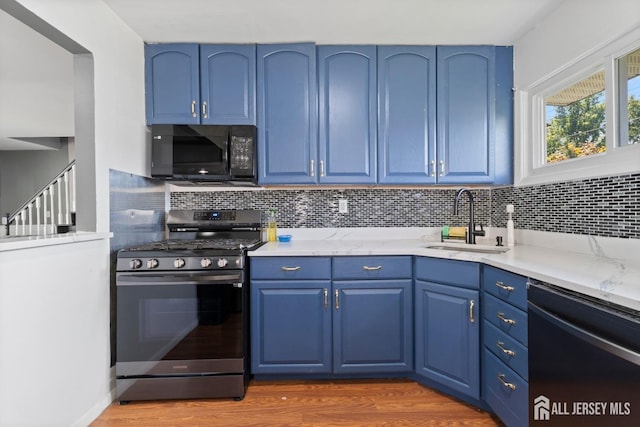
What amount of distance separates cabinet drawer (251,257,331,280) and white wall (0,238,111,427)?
862 mm

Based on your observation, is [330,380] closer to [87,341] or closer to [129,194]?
[87,341]

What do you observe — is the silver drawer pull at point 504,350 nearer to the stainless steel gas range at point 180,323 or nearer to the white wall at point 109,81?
the stainless steel gas range at point 180,323

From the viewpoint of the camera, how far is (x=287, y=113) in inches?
89.5

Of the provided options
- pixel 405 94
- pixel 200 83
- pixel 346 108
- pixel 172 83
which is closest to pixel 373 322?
pixel 346 108

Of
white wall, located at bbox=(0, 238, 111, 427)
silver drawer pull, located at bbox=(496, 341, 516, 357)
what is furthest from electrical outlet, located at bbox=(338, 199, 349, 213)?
white wall, located at bbox=(0, 238, 111, 427)

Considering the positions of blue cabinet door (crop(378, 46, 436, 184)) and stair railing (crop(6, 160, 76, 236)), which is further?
stair railing (crop(6, 160, 76, 236))

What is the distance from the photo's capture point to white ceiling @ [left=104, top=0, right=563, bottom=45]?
184 centimetres

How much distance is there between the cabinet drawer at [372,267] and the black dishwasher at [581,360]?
0.78 m

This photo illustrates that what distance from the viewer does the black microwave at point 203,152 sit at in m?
2.18

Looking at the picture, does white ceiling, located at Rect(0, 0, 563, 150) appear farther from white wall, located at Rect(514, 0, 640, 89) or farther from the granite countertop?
the granite countertop

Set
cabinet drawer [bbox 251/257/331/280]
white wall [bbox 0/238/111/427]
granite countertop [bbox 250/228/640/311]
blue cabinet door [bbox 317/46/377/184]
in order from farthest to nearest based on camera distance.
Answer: blue cabinet door [bbox 317/46/377/184] → cabinet drawer [bbox 251/257/331/280] → white wall [bbox 0/238/111/427] → granite countertop [bbox 250/228/640/311]

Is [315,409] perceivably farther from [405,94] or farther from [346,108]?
[405,94]

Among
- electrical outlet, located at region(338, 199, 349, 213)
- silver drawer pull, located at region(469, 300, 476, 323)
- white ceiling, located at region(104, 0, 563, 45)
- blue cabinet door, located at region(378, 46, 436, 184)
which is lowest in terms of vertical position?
silver drawer pull, located at region(469, 300, 476, 323)

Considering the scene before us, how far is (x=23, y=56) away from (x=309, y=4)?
2360 mm
